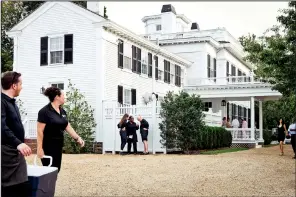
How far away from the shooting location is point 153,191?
28.0 ft

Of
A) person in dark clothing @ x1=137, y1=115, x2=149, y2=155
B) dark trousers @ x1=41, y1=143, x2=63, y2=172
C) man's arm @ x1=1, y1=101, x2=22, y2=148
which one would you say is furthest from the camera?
person in dark clothing @ x1=137, y1=115, x2=149, y2=155

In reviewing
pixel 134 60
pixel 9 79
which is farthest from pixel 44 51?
pixel 9 79

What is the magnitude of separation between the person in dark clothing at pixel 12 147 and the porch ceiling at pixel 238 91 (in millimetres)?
22942

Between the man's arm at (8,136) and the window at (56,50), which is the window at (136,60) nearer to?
the window at (56,50)

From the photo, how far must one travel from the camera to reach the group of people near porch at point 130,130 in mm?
16859

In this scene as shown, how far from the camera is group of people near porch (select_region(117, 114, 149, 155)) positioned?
16859mm

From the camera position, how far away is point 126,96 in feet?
71.0

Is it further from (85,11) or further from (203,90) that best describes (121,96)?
(203,90)

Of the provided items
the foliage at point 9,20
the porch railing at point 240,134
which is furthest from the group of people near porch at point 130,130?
the foliage at point 9,20

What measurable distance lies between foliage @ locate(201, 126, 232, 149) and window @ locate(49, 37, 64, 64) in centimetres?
726

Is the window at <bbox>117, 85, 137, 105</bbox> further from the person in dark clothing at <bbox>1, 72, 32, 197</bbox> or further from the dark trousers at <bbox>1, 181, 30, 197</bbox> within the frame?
the dark trousers at <bbox>1, 181, 30, 197</bbox>

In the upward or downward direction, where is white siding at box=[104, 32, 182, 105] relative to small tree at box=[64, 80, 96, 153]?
upward

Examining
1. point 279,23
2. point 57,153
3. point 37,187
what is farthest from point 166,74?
point 37,187

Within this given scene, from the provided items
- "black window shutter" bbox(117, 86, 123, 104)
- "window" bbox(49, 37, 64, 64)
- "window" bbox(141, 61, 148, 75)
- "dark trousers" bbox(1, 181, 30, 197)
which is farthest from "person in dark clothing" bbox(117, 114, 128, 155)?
"dark trousers" bbox(1, 181, 30, 197)
